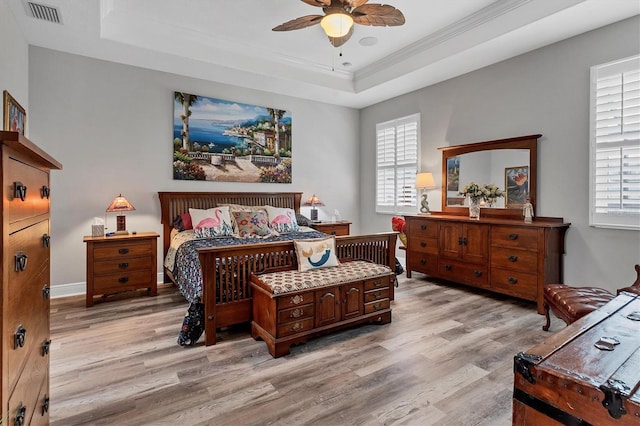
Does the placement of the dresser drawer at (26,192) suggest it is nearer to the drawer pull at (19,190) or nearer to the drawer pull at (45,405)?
the drawer pull at (19,190)

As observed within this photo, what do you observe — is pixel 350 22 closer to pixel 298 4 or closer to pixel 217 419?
pixel 298 4

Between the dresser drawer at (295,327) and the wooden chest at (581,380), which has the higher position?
the wooden chest at (581,380)

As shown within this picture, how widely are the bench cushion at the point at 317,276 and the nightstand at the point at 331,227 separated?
198cm

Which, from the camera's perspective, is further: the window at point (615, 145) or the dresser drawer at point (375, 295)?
the window at point (615, 145)

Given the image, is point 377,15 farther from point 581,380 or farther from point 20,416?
point 20,416

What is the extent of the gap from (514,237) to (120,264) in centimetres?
450

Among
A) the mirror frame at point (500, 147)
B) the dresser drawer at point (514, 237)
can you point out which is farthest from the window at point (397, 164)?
the dresser drawer at point (514, 237)

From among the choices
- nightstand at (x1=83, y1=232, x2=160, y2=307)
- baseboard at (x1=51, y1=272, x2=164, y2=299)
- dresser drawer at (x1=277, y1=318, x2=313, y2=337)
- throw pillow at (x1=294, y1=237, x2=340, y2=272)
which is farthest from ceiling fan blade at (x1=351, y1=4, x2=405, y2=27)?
baseboard at (x1=51, y1=272, x2=164, y2=299)

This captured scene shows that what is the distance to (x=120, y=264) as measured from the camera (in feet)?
12.8

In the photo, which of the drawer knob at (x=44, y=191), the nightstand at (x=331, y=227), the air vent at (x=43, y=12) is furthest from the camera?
the nightstand at (x=331, y=227)

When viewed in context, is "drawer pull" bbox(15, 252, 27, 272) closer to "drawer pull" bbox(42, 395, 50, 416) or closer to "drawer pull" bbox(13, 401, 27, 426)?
"drawer pull" bbox(13, 401, 27, 426)

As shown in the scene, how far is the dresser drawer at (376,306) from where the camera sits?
310 centimetres

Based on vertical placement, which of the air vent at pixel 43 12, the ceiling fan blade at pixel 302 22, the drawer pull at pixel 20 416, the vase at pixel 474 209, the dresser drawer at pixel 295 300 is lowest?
the dresser drawer at pixel 295 300

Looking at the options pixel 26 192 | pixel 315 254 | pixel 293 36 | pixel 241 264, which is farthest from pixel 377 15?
pixel 26 192
